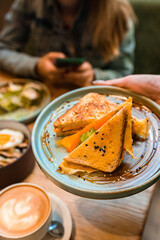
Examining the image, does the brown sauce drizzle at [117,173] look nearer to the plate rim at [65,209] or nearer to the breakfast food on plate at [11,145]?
the plate rim at [65,209]

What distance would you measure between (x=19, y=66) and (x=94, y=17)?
2.09 ft

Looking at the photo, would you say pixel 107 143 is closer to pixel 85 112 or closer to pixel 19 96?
pixel 85 112

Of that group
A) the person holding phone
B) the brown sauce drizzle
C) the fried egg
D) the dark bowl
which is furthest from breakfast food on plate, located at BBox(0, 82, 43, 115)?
Answer: the brown sauce drizzle

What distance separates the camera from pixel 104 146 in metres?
0.60

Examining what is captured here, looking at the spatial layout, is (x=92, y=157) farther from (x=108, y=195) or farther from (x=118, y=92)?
(x=118, y=92)

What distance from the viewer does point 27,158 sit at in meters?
0.92

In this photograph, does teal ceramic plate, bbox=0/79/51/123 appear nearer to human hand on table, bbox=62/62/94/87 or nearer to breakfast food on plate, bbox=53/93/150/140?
human hand on table, bbox=62/62/94/87

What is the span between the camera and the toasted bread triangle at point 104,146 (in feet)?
1.92

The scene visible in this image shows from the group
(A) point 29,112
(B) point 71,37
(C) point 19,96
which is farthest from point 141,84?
(B) point 71,37

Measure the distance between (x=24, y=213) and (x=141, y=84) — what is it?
60 cm

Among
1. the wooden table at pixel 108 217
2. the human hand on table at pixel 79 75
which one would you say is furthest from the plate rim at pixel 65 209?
the human hand on table at pixel 79 75

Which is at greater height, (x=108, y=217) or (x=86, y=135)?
(x=86, y=135)

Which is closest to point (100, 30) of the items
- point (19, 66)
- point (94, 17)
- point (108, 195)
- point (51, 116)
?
point (94, 17)

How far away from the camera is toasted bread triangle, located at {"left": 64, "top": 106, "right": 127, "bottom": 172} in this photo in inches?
23.0
